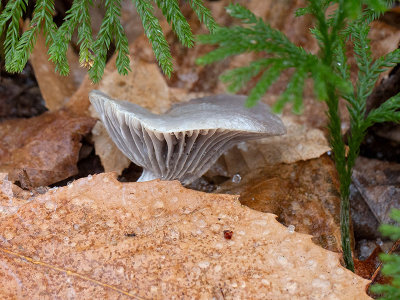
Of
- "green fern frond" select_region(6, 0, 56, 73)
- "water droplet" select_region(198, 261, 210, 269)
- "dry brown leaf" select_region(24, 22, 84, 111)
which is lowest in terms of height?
"water droplet" select_region(198, 261, 210, 269)

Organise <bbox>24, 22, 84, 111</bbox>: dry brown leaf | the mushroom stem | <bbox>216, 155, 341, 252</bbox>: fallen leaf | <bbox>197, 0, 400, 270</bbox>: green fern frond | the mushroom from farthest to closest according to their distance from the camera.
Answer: <bbox>24, 22, 84, 111</bbox>: dry brown leaf, the mushroom stem, <bbox>216, 155, 341, 252</bbox>: fallen leaf, the mushroom, <bbox>197, 0, 400, 270</bbox>: green fern frond

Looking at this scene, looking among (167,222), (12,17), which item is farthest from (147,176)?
(12,17)

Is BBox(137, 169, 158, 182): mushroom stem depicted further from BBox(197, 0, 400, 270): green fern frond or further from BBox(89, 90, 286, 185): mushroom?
BBox(197, 0, 400, 270): green fern frond

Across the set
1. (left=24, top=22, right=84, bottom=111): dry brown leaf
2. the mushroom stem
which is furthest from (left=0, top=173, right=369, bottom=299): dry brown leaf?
(left=24, top=22, right=84, bottom=111): dry brown leaf

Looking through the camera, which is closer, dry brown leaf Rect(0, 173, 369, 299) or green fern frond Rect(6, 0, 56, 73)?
dry brown leaf Rect(0, 173, 369, 299)

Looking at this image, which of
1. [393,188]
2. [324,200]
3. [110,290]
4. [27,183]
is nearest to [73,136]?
[27,183]

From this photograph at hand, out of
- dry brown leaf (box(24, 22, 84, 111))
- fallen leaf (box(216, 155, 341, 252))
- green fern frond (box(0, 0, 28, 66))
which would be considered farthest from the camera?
dry brown leaf (box(24, 22, 84, 111))

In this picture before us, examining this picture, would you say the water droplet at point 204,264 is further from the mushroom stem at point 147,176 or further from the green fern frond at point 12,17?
the green fern frond at point 12,17

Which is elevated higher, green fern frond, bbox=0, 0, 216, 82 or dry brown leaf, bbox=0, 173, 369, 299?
green fern frond, bbox=0, 0, 216, 82
